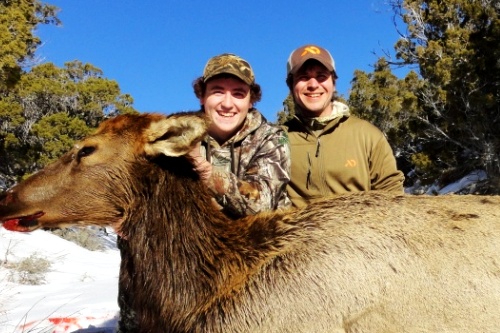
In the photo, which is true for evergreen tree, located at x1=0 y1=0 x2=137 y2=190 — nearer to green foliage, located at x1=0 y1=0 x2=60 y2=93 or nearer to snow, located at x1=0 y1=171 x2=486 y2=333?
green foliage, located at x1=0 y1=0 x2=60 y2=93

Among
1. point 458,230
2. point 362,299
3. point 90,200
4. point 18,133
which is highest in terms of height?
point 18,133

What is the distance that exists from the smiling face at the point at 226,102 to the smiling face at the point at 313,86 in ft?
2.40

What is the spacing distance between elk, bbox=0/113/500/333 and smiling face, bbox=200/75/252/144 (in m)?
0.98

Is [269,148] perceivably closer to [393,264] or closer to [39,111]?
[393,264]

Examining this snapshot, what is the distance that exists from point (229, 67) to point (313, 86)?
1009 millimetres

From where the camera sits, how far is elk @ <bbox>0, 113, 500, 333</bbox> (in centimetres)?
317

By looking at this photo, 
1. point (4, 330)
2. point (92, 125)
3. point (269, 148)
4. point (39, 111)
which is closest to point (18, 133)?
point (39, 111)

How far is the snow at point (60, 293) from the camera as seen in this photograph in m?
7.64

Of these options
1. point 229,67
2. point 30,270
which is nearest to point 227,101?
point 229,67

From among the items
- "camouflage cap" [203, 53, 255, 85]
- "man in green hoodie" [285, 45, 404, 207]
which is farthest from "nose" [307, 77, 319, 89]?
"camouflage cap" [203, 53, 255, 85]

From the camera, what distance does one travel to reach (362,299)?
3.16 m

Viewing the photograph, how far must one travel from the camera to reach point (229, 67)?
4.77m

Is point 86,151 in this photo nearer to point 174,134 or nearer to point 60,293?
point 174,134

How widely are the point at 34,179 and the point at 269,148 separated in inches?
76.0
